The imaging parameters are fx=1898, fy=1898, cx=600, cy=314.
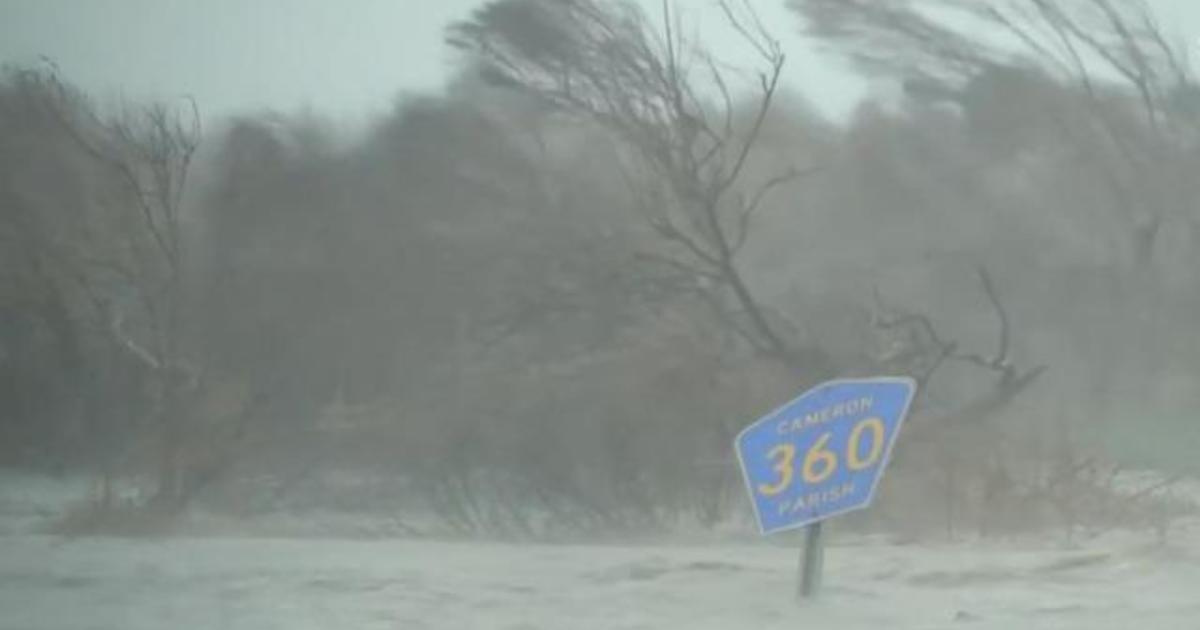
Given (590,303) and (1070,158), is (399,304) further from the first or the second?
(1070,158)

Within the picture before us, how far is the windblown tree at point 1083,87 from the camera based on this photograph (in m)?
9.23

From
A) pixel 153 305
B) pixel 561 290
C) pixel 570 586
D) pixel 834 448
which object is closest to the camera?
pixel 834 448

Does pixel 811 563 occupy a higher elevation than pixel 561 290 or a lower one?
lower

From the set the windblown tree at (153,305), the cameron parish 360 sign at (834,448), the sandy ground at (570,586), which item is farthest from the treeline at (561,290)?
the cameron parish 360 sign at (834,448)

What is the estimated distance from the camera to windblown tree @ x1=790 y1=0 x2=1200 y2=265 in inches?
363

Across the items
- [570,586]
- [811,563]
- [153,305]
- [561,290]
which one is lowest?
[811,563]

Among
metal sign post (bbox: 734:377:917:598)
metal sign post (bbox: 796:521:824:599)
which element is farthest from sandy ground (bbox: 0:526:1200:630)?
metal sign post (bbox: 734:377:917:598)

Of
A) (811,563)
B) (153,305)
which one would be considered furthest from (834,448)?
(153,305)

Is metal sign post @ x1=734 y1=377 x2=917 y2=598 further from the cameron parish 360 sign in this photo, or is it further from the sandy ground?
the sandy ground

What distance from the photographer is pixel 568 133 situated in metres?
9.08

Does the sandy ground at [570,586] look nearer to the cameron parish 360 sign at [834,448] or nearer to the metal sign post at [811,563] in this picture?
the metal sign post at [811,563]

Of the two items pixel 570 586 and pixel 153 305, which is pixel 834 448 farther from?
pixel 153 305

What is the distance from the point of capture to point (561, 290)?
29.8 ft

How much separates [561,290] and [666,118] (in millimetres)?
967
